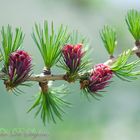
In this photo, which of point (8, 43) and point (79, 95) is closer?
point (8, 43)

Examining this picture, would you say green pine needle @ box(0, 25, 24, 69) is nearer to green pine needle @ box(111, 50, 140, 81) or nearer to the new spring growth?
the new spring growth

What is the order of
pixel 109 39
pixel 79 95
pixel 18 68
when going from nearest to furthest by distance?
pixel 18 68 → pixel 109 39 → pixel 79 95

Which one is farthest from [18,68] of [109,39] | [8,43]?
[109,39]

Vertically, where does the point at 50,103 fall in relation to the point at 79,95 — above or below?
above

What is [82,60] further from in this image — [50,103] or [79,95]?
[79,95]

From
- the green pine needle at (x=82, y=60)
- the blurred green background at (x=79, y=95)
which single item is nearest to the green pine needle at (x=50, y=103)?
the green pine needle at (x=82, y=60)

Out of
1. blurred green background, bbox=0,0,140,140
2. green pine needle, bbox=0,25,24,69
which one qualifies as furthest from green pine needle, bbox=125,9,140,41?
blurred green background, bbox=0,0,140,140

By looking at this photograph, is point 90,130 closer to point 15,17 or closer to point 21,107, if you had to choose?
point 21,107
